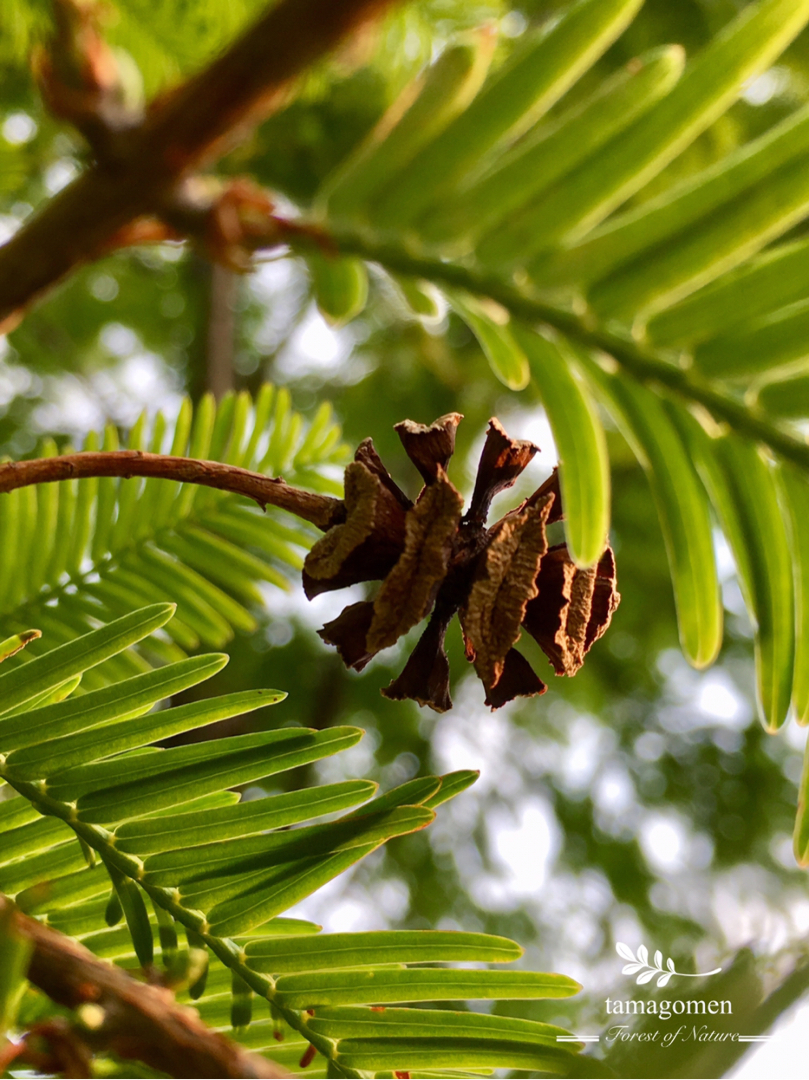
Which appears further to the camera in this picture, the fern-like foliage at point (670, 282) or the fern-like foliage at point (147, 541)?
the fern-like foliage at point (147, 541)

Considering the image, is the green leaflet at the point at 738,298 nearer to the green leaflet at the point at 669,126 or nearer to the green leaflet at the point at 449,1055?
the green leaflet at the point at 669,126

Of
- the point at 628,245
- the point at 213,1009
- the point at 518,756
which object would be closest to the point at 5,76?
the point at 628,245

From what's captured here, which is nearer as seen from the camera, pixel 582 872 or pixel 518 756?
pixel 582 872

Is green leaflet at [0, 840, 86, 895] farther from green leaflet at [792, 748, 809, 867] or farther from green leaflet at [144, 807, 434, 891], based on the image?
green leaflet at [792, 748, 809, 867]

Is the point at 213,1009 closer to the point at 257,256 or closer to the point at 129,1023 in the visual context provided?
the point at 129,1023

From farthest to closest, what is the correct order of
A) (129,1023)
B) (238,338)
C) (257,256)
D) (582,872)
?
1. (238,338)
2. (582,872)
3. (257,256)
4. (129,1023)

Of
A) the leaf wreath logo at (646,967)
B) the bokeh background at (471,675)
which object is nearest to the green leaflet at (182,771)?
the leaf wreath logo at (646,967)

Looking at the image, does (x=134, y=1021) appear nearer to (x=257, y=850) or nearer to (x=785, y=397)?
(x=257, y=850)
